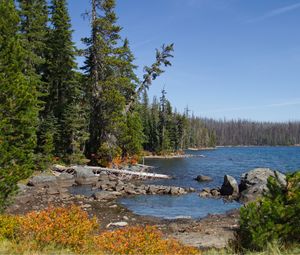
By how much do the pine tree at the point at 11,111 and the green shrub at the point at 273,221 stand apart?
8566 mm

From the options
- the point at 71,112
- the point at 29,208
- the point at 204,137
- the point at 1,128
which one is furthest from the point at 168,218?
the point at 204,137

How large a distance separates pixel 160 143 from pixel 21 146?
73.9m

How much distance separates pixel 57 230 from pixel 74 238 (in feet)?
1.44

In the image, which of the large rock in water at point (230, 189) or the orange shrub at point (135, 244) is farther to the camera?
the large rock in water at point (230, 189)

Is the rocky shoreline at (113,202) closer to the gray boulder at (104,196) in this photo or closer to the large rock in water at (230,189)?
the gray boulder at (104,196)

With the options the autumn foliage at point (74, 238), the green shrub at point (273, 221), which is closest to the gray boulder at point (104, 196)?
the autumn foliage at point (74, 238)

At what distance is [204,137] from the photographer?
151 meters

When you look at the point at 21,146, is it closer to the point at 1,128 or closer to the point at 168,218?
the point at 1,128

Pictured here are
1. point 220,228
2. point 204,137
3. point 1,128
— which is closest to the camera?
point 1,128

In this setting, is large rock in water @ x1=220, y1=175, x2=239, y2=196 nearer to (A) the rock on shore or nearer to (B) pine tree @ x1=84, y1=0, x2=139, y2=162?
(A) the rock on shore

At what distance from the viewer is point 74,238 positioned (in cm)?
875

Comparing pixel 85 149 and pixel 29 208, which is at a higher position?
pixel 85 149

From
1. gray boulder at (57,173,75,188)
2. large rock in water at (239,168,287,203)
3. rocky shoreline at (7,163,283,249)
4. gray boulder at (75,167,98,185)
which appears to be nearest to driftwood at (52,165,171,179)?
rocky shoreline at (7,163,283,249)

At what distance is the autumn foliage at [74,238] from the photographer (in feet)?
27.1
